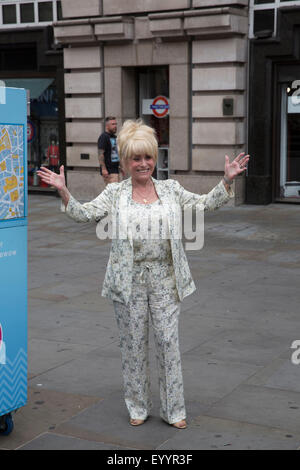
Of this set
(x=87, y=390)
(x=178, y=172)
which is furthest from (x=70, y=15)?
(x=87, y=390)

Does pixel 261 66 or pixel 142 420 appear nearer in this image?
pixel 142 420

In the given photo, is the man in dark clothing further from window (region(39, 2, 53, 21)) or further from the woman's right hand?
the woman's right hand

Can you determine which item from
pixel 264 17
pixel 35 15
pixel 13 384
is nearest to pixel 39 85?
pixel 35 15

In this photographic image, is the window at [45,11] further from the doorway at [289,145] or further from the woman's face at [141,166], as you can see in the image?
the woman's face at [141,166]

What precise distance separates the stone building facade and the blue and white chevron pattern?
36.0ft

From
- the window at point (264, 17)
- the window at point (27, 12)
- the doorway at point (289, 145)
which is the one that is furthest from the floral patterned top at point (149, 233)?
the window at point (27, 12)

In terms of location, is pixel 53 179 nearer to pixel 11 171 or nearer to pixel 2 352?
pixel 11 171

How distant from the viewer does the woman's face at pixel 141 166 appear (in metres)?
4.61

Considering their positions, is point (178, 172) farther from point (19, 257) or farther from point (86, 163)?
point (19, 257)

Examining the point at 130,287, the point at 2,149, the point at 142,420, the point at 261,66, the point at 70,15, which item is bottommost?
the point at 142,420

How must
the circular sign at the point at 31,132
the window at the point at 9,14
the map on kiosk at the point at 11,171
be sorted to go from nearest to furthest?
1. the map on kiosk at the point at 11,171
2. the window at the point at 9,14
3. the circular sign at the point at 31,132

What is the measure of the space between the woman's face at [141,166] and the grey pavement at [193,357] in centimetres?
153

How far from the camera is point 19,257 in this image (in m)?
4.55

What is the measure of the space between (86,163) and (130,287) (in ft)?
41.4
